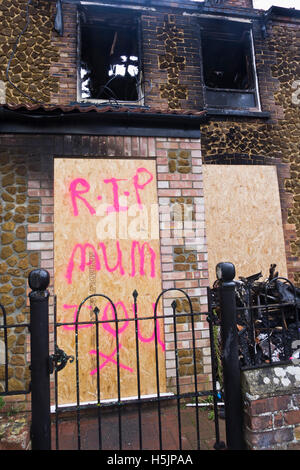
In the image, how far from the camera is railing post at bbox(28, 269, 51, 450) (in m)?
1.96

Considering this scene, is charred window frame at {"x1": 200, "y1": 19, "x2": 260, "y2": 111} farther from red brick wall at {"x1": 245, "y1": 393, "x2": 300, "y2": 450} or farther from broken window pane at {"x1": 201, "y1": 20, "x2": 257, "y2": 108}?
red brick wall at {"x1": 245, "y1": 393, "x2": 300, "y2": 450}

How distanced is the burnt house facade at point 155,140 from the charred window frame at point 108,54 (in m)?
0.03

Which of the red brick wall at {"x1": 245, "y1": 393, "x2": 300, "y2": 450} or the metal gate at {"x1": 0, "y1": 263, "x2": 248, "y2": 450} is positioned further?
the red brick wall at {"x1": 245, "y1": 393, "x2": 300, "y2": 450}

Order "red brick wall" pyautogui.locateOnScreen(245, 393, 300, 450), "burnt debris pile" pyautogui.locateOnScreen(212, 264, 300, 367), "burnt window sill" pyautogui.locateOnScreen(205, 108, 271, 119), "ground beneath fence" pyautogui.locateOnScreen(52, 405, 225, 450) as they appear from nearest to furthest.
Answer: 1. "red brick wall" pyautogui.locateOnScreen(245, 393, 300, 450)
2. "ground beneath fence" pyautogui.locateOnScreen(52, 405, 225, 450)
3. "burnt debris pile" pyautogui.locateOnScreen(212, 264, 300, 367)
4. "burnt window sill" pyautogui.locateOnScreen(205, 108, 271, 119)

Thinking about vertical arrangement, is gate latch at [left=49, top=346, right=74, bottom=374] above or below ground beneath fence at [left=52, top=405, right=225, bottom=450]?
above

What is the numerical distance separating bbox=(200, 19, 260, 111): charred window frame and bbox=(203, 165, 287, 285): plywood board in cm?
169

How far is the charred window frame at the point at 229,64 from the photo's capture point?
20.5 ft

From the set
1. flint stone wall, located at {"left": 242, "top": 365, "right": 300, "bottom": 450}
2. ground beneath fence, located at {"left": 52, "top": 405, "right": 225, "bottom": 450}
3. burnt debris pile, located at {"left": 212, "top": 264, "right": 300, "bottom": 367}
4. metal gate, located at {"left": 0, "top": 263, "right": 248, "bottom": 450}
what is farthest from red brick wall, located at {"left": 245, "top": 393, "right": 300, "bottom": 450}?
burnt debris pile, located at {"left": 212, "top": 264, "right": 300, "bottom": 367}

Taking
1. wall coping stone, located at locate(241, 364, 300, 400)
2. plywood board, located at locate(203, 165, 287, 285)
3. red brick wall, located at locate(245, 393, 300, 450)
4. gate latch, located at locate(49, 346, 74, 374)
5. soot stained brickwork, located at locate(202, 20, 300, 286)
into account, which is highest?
soot stained brickwork, located at locate(202, 20, 300, 286)

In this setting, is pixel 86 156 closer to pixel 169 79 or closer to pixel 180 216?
pixel 180 216

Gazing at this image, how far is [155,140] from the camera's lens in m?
4.38

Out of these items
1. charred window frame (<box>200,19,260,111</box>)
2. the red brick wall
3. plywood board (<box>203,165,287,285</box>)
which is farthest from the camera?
charred window frame (<box>200,19,260,111</box>)

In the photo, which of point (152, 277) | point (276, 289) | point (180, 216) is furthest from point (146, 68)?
point (276, 289)

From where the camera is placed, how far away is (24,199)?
157 inches
